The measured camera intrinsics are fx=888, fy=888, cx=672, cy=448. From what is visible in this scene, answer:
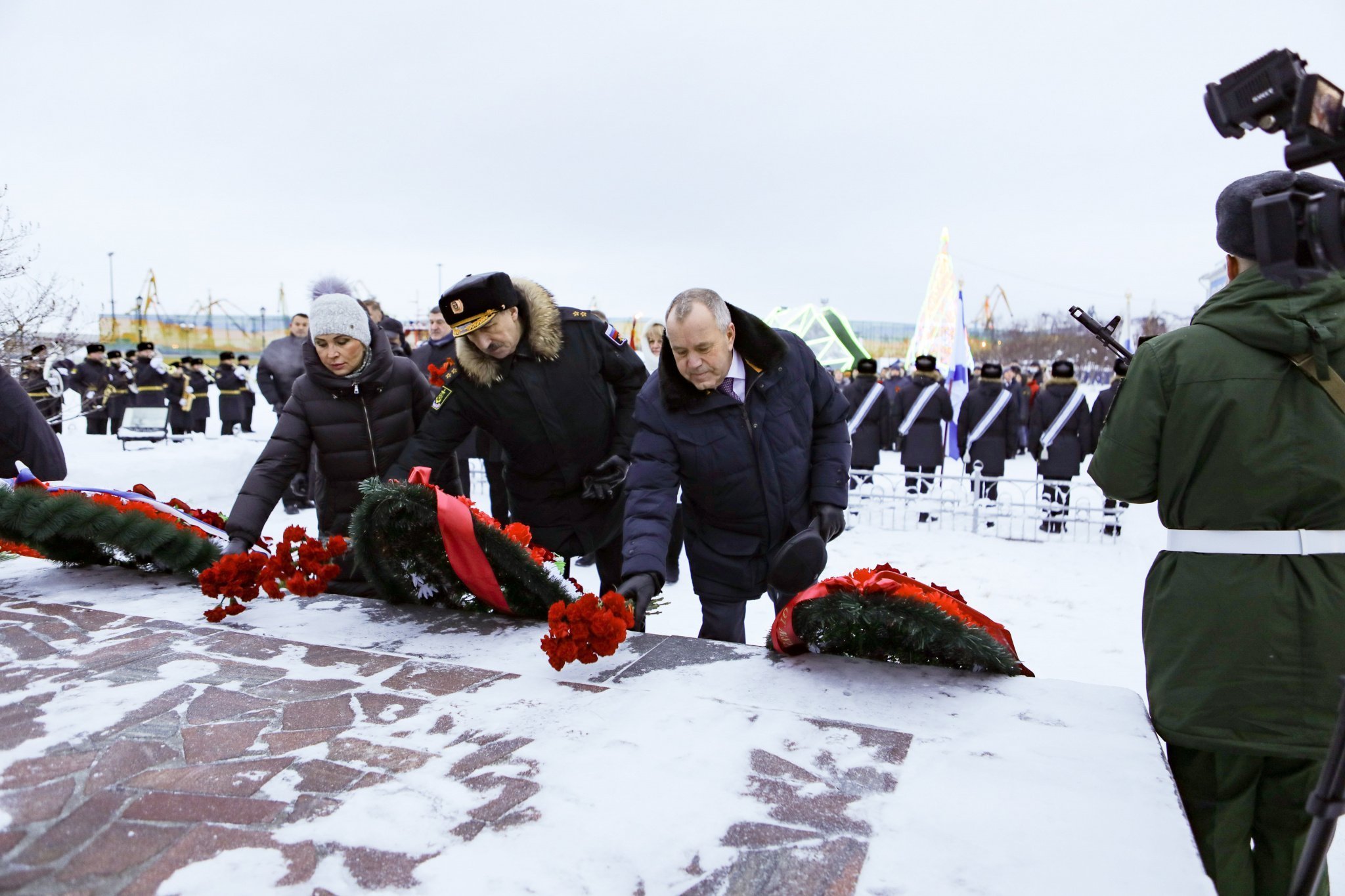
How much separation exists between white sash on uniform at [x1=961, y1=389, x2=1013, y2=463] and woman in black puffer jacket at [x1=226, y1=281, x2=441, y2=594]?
815cm

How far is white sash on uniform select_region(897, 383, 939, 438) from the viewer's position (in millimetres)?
10633

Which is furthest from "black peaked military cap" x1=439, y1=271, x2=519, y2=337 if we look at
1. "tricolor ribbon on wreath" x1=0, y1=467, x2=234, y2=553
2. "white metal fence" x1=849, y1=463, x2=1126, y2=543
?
"white metal fence" x1=849, y1=463, x2=1126, y2=543

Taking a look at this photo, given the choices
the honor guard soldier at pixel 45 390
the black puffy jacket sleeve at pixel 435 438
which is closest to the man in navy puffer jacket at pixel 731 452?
the black puffy jacket sleeve at pixel 435 438

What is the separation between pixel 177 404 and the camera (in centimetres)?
1872

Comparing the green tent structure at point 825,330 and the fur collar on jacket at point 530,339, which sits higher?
the green tent structure at point 825,330

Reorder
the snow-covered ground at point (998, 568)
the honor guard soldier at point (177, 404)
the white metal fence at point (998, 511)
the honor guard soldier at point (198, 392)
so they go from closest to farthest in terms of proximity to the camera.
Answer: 1. the snow-covered ground at point (998, 568)
2. the white metal fence at point (998, 511)
3. the honor guard soldier at point (198, 392)
4. the honor guard soldier at point (177, 404)

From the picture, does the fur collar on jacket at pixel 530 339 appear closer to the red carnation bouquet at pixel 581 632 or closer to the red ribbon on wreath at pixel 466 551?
the red ribbon on wreath at pixel 466 551

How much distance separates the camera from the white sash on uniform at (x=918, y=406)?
10633 mm

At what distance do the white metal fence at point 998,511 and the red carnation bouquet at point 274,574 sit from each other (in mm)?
6689

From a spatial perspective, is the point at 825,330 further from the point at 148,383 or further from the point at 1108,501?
the point at 148,383

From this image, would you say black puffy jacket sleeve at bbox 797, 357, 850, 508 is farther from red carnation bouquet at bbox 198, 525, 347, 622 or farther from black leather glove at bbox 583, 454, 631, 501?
red carnation bouquet at bbox 198, 525, 347, 622

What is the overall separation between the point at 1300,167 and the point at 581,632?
1.72 meters

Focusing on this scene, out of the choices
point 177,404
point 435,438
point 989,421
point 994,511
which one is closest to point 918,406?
point 989,421

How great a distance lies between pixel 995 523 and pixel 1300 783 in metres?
7.38
